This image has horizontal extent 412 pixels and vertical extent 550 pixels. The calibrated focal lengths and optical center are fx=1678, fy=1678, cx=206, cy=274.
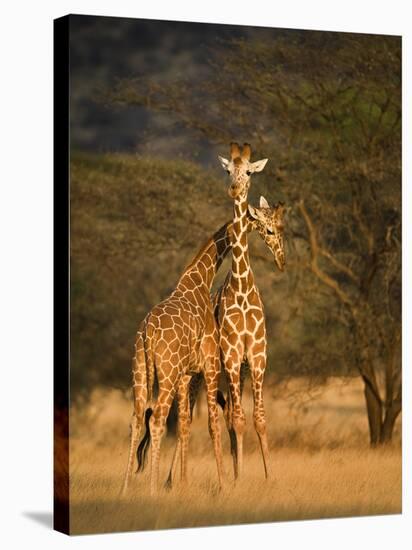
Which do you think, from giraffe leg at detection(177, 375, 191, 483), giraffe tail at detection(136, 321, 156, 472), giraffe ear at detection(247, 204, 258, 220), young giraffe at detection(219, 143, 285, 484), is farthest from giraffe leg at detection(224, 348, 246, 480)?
giraffe ear at detection(247, 204, 258, 220)

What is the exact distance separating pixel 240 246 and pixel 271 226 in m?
0.38

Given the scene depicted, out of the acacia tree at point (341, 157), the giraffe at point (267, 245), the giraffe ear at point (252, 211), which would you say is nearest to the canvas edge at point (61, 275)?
the giraffe at point (267, 245)

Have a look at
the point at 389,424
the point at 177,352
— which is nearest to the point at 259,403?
the point at 177,352

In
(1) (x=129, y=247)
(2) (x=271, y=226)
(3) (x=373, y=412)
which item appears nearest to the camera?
(1) (x=129, y=247)

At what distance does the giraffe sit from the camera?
13141 mm

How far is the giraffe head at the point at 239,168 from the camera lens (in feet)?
44.3

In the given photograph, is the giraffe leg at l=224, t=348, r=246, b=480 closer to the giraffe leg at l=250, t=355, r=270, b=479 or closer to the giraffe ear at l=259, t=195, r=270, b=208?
the giraffe leg at l=250, t=355, r=270, b=479

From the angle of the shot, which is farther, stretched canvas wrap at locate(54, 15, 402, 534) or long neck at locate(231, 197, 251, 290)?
long neck at locate(231, 197, 251, 290)

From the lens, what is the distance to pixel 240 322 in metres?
13.5

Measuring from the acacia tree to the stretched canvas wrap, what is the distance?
0.06ft

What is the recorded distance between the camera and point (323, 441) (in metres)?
14.0

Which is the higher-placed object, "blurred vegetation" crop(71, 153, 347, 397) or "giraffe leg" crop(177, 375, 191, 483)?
"blurred vegetation" crop(71, 153, 347, 397)

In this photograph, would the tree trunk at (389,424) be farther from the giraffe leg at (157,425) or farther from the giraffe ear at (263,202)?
the giraffe leg at (157,425)

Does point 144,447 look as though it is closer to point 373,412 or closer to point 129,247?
point 129,247
